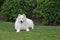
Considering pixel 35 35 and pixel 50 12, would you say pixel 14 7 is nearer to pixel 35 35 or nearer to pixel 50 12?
pixel 50 12

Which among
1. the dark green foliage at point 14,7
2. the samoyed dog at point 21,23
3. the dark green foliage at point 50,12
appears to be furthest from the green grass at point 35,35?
the dark green foliage at point 14,7

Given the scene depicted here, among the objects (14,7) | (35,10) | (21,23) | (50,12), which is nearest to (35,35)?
(21,23)

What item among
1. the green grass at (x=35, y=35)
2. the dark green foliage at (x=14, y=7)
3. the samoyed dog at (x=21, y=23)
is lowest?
the green grass at (x=35, y=35)

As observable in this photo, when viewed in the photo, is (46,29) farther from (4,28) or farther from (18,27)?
(4,28)

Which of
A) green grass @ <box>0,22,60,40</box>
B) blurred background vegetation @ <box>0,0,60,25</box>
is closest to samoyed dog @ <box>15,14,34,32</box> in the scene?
green grass @ <box>0,22,60,40</box>

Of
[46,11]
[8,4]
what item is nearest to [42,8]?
[46,11]

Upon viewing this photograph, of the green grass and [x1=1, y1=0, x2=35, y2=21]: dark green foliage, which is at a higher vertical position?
[x1=1, y1=0, x2=35, y2=21]: dark green foliage

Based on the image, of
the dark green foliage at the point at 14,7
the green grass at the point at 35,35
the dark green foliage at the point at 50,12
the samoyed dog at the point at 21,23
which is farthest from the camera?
the dark green foliage at the point at 14,7

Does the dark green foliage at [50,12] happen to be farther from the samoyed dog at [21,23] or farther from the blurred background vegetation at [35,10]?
the samoyed dog at [21,23]

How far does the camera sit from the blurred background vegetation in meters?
11.5

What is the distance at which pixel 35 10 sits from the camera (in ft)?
38.8

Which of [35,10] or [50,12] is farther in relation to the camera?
[35,10]

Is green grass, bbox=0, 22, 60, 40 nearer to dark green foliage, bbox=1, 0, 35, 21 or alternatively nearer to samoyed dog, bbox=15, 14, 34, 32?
samoyed dog, bbox=15, 14, 34, 32

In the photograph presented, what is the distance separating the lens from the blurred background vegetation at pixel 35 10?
1152 centimetres
